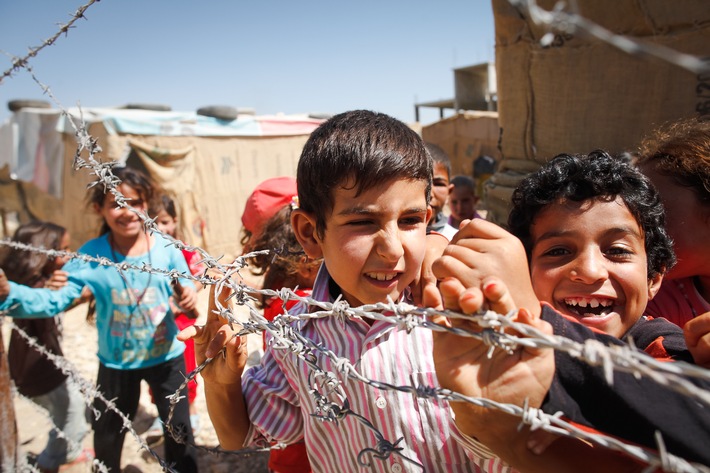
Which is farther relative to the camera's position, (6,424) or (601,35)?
(6,424)

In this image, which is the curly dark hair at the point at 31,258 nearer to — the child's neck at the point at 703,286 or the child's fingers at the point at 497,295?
the child's fingers at the point at 497,295

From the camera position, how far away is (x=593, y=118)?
85.7 inches

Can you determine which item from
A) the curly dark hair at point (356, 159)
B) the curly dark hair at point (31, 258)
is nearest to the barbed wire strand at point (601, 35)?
the curly dark hair at point (356, 159)

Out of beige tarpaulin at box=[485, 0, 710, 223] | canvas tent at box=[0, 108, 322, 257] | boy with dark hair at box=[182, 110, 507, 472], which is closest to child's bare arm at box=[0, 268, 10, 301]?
boy with dark hair at box=[182, 110, 507, 472]

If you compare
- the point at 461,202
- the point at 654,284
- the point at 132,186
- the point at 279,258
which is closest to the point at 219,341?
the point at 279,258

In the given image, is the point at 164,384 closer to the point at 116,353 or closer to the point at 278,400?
the point at 116,353

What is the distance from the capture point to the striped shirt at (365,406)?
2.84ft

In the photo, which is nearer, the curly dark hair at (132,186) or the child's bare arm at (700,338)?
the child's bare arm at (700,338)

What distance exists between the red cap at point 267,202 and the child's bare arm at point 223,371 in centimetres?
98

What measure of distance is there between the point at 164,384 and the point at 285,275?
950 mm

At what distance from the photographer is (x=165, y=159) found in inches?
252

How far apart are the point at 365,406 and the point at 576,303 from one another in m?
0.44

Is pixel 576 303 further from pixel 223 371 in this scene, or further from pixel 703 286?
pixel 223 371

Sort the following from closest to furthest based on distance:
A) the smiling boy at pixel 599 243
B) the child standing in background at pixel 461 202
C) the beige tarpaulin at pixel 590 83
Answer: the smiling boy at pixel 599 243 < the beige tarpaulin at pixel 590 83 < the child standing in background at pixel 461 202
